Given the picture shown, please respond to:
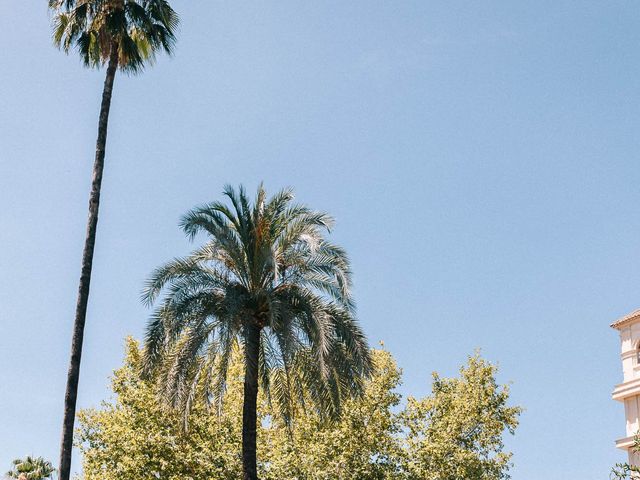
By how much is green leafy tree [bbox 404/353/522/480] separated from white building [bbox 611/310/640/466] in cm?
433

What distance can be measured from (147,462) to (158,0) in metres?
15.6

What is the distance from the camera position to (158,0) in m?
25.5

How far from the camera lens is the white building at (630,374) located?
36.0 meters

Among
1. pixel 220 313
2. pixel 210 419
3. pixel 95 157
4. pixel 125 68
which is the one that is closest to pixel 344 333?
pixel 220 313

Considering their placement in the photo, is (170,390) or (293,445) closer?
(170,390)

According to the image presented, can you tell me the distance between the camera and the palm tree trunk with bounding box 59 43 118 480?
749 inches

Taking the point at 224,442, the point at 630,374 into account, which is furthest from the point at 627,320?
the point at 224,442

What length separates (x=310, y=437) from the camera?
109ft

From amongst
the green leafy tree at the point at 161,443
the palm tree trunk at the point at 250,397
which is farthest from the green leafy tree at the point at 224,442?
the palm tree trunk at the point at 250,397

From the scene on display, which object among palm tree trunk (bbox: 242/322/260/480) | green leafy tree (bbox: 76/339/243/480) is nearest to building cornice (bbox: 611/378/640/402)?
green leafy tree (bbox: 76/339/243/480)

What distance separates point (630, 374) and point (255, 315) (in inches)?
784

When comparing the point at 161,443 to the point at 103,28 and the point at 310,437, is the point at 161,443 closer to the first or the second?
the point at 310,437

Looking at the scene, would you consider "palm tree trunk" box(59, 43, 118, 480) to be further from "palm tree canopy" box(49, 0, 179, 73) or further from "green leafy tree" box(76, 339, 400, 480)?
"green leafy tree" box(76, 339, 400, 480)

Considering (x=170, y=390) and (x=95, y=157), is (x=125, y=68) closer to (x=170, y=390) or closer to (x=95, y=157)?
(x=95, y=157)
